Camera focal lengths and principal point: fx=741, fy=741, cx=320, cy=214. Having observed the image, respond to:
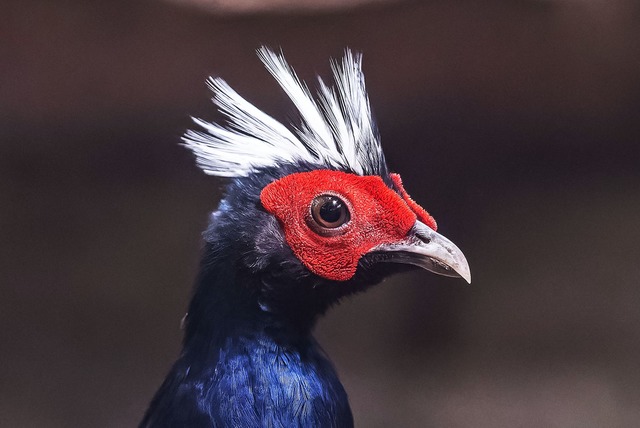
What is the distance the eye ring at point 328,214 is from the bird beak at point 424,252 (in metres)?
0.12

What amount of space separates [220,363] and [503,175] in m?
2.97

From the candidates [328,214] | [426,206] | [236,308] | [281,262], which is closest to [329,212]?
[328,214]

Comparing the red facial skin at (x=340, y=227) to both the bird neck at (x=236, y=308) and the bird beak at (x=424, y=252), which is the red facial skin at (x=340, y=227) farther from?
the bird neck at (x=236, y=308)

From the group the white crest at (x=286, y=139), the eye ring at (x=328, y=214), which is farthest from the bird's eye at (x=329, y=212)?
the white crest at (x=286, y=139)

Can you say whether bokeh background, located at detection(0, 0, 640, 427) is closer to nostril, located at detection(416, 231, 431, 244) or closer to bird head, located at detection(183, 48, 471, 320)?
bird head, located at detection(183, 48, 471, 320)

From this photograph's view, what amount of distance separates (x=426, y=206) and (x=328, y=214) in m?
2.70

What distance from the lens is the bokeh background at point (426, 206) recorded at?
12.7 ft

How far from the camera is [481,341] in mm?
4824

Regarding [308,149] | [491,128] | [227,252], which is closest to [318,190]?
[308,149]

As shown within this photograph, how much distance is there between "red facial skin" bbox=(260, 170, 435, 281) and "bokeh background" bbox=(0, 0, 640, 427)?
188 centimetres

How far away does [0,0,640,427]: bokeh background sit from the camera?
3883 millimetres

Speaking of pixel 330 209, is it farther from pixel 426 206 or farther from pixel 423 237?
pixel 426 206

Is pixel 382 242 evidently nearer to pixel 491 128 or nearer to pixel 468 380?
pixel 491 128

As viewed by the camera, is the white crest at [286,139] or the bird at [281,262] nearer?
the bird at [281,262]
